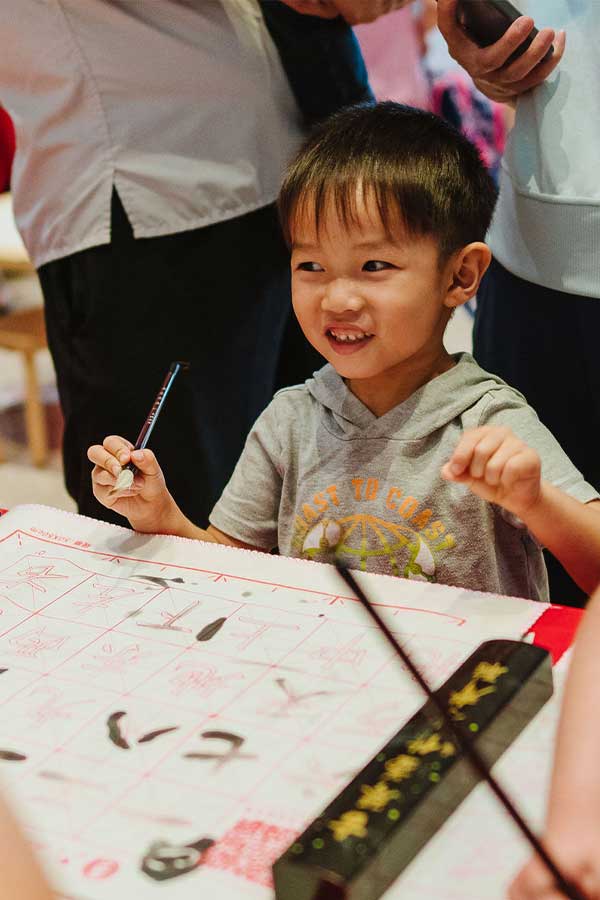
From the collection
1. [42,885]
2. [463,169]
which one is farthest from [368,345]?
[42,885]

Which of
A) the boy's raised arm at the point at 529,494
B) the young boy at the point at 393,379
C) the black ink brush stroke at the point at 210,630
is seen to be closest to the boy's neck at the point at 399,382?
the young boy at the point at 393,379

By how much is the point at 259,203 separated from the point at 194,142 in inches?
4.4

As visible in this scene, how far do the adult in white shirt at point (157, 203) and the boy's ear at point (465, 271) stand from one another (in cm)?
42

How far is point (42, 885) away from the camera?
432 mm

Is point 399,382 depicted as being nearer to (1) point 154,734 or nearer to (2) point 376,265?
(2) point 376,265

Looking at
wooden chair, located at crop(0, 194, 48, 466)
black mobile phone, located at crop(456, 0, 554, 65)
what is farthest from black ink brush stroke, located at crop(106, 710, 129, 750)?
wooden chair, located at crop(0, 194, 48, 466)

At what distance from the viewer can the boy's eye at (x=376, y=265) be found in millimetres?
985

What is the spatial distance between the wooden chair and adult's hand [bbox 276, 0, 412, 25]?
149cm

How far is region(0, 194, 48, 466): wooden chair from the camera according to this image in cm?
270

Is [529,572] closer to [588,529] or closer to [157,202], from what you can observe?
[588,529]

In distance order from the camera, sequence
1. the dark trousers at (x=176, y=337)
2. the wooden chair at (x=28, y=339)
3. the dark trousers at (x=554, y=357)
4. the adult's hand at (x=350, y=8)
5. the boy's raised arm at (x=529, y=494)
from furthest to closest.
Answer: the wooden chair at (x=28, y=339) < the dark trousers at (x=176, y=337) < the adult's hand at (x=350, y=8) < the dark trousers at (x=554, y=357) < the boy's raised arm at (x=529, y=494)

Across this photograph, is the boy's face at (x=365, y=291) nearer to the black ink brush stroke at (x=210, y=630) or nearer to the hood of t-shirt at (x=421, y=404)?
the hood of t-shirt at (x=421, y=404)

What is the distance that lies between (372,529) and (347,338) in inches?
7.1

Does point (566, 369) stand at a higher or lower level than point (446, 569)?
higher
